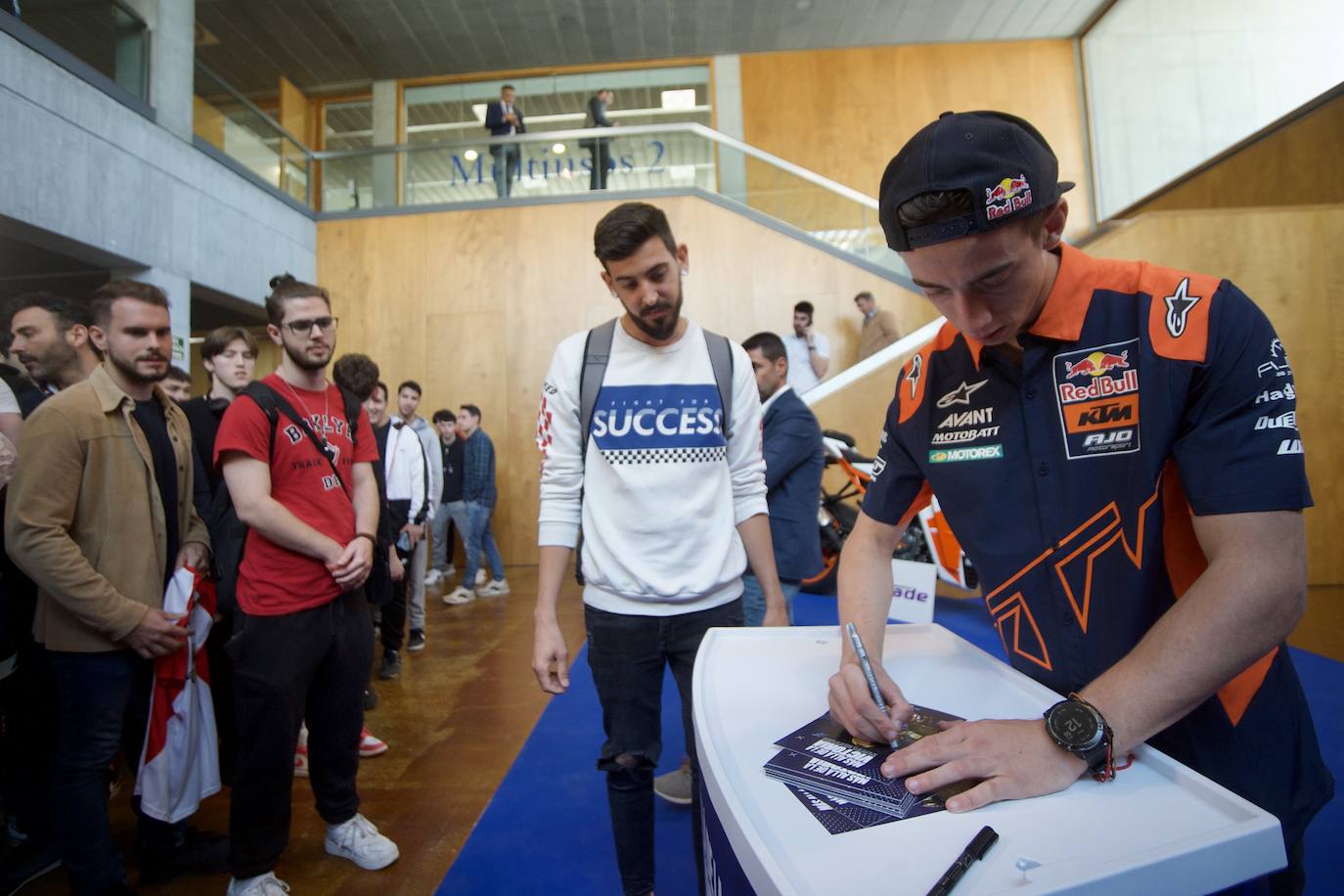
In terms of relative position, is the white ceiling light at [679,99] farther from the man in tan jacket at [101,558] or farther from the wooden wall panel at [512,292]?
the man in tan jacket at [101,558]

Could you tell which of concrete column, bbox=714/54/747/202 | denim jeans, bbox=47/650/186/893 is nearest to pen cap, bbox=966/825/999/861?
denim jeans, bbox=47/650/186/893

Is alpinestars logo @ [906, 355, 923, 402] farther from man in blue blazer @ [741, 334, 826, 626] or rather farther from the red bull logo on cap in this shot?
man in blue blazer @ [741, 334, 826, 626]

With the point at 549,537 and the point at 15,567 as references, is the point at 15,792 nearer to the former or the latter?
the point at 15,567

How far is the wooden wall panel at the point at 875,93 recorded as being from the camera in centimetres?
972

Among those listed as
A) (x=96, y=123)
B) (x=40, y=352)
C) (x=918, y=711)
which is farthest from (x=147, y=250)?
(x=918, y=711)

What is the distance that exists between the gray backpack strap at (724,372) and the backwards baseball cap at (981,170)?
916mm

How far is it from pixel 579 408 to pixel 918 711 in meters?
1.04

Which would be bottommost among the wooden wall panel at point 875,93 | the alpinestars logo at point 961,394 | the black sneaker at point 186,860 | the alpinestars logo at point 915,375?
the black sneaker at point 186,860

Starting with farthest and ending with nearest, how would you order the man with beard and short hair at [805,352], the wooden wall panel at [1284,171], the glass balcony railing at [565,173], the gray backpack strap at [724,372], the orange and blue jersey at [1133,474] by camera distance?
the glass balcony railing at [565,173] → the man with beard and short hair at [805,352] → the wooden wall panel at [1284,171] → the gray backpack strap at [724,372] → the orange and blue jersey at [1133,474]

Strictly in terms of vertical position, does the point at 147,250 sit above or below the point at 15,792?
above

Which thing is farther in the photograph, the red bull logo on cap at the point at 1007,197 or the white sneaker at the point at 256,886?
the white sneaker at the point at 256,886

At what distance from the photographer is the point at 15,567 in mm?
2125

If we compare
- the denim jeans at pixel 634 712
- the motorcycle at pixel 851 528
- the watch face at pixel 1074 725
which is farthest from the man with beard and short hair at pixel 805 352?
the watch face at pixel 1074 725

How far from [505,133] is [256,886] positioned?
851 centimetres
